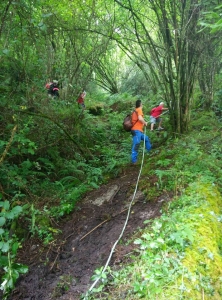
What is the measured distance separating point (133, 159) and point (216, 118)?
426 cm

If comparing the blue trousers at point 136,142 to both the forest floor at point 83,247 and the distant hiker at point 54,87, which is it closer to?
the forest floor at point 83,247

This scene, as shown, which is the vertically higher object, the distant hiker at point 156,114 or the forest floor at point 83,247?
the distant hiker at point 156,114

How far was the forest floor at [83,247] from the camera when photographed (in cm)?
324

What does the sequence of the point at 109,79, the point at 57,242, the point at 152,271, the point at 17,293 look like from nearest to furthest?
the point at 152,271, the point at 17,293, the point at 57,242, the point at 109,79

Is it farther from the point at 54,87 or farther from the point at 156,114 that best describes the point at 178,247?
the point at 54,87

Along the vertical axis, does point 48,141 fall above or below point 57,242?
above

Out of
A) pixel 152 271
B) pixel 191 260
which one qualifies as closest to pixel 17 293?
pixel 152 271

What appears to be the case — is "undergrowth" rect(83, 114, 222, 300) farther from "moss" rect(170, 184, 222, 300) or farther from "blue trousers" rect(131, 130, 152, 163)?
"blue trousers" rect(131, 130, 152, 163)

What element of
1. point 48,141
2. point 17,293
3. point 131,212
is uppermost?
point 48,141

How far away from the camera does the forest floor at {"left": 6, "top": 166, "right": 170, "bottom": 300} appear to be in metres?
3.24

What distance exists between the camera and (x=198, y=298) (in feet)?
8.02

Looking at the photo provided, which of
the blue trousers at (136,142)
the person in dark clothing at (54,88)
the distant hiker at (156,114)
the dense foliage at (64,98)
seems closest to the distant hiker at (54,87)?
the person in dark clothing at (54,88)

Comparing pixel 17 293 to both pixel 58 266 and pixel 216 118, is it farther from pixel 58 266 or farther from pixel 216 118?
pixel 216 118

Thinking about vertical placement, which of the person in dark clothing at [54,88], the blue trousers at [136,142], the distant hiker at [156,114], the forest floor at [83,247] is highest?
the person in dark clothing at [54,88]
